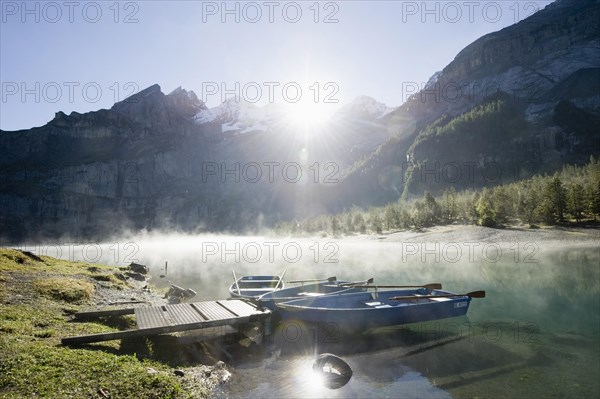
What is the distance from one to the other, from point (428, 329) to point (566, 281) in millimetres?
20867

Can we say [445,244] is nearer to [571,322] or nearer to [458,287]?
[458,287]

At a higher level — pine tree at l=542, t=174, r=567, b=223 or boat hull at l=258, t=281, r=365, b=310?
pine tree at l=542, t=174, r=567, b=223

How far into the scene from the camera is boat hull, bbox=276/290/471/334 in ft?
65.3

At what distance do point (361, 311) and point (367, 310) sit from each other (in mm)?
369

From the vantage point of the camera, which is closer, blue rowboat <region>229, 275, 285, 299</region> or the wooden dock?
the wooden dock

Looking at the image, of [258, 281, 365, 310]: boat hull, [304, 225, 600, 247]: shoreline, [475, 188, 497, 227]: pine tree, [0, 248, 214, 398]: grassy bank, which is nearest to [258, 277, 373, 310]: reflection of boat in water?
[258, 281, 365, 310]: boat hull

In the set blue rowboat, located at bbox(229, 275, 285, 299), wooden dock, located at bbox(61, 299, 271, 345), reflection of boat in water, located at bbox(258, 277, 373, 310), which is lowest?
blue rowboat, located at bbox(229, 275, 285, 299)

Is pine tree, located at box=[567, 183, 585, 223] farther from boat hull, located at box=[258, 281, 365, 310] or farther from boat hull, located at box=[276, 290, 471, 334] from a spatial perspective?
boat hull, located at box=[258, 281, 365, 310]

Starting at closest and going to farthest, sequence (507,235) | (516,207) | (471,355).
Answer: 1. (471,355)
2. (507,235)
3. (516,207)

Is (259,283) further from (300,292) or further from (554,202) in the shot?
(554,202)

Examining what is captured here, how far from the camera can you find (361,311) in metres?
20.0

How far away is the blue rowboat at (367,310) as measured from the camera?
19922 mm

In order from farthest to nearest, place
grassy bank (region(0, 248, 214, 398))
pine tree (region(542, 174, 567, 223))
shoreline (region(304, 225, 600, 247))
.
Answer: pine tree (region(542, 174, 567, 223)), shoreline (region(304, 225, 600, 247)), grassy bank (region(0, 248, 214, 398))

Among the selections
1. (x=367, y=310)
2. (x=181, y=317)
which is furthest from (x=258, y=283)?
(x=367, y=310)
